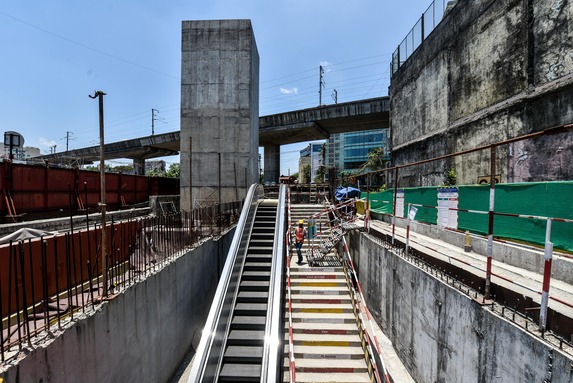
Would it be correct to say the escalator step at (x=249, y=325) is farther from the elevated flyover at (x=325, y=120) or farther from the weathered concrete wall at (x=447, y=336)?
the elevated flyover at (x=325, y=120)

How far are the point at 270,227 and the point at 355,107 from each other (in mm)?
18296

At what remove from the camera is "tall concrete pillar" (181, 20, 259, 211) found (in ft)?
62.0

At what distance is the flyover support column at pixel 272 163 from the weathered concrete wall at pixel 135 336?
2130cm

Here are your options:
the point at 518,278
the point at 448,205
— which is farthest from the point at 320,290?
the point at 518,278

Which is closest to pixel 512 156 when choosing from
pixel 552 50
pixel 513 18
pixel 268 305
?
pixel 552 50

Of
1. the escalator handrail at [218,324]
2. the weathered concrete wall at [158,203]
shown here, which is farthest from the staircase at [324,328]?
the weathered concrete wall at [158,203]

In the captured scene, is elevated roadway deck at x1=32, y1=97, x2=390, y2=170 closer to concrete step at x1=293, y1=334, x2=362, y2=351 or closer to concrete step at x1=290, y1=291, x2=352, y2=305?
concrete step at x1=290, y1=291, x2=352, y2=305

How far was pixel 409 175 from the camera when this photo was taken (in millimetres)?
17375

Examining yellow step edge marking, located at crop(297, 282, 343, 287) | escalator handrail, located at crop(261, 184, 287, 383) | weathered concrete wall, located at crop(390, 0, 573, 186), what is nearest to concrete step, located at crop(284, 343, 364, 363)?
escalator handrail, located at crop(261, 184, 287, 383)

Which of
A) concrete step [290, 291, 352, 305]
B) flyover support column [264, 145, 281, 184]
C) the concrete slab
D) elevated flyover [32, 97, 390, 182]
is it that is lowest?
concrete step [290, 291, 352, 305]

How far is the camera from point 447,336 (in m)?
5.13

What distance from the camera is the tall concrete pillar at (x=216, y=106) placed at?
1891 cm

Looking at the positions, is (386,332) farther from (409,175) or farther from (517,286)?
(409,175)

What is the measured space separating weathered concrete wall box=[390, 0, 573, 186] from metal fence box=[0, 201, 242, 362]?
1093 cm
